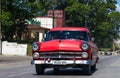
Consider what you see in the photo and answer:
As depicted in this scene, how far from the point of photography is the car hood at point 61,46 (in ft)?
62.3

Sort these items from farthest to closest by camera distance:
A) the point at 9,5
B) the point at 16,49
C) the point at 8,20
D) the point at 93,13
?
the point at 93,13 < the point at 9,5 < the point at 8,20 < the point at 16,49

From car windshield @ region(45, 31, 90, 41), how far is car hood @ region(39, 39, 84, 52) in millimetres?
1355

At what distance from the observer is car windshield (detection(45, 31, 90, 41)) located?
68.2 feet

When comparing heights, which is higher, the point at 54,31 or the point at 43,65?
the point at 54,31

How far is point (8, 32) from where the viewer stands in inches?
2648

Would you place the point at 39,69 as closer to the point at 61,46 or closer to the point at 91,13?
the point at 61,46

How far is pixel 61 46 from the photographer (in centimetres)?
1908

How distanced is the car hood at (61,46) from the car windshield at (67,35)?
4.44ft

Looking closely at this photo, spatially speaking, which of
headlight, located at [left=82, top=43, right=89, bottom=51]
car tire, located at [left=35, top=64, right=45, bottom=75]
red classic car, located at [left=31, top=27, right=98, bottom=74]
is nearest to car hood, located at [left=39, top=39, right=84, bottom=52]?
red classic car, located at [left=31, top=27, right=98, bottom=74]

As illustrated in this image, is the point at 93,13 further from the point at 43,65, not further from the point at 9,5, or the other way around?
the point at 43,65

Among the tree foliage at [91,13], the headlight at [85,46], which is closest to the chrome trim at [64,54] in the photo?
the headlight at [85,46]

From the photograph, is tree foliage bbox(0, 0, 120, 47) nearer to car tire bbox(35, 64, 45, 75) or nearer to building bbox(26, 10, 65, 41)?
building bbox(26, 10, 65, 41)

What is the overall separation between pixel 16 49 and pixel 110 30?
6583cm

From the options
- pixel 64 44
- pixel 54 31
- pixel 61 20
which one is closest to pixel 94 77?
pixel 64 44
